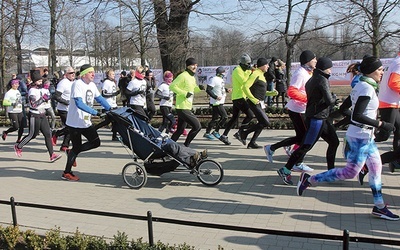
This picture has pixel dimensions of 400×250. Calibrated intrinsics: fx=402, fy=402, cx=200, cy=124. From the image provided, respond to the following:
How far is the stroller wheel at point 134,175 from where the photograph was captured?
6.42 meters

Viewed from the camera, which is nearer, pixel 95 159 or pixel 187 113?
pixel 187 113

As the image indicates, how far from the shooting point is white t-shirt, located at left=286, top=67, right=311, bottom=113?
634 cm

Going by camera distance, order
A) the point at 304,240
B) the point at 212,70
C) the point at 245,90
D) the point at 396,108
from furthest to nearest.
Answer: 1. the point at 212,70
2. the point at 245,90
3. the point at 396,108
4. the point at 304,240

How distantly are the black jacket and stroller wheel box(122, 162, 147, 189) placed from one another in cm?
273

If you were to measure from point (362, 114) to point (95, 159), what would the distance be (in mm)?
6081

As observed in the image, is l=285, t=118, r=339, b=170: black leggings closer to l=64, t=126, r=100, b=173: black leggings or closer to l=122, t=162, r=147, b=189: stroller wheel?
l=122, t=162, r=147, b=189: stroller wheel

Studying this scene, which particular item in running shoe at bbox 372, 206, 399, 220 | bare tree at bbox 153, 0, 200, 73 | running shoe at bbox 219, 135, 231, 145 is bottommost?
running shoe at bbox 372, 206, 399, 220

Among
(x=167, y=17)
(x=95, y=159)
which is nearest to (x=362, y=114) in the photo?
(x=95, y=159)

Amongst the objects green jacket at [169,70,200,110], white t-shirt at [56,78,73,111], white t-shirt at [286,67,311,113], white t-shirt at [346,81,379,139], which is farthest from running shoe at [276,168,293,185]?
white t-shirt at [56,78,73,111]

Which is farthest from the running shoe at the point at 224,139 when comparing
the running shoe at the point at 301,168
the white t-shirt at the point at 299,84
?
the white t-shirt at the point at 299,84

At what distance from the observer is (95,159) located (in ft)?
29.2

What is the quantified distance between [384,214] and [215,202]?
84.4 inches

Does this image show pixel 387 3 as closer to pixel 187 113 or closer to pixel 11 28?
pixel 187 113

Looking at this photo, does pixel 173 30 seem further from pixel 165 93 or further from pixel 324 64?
pixel 324 64
